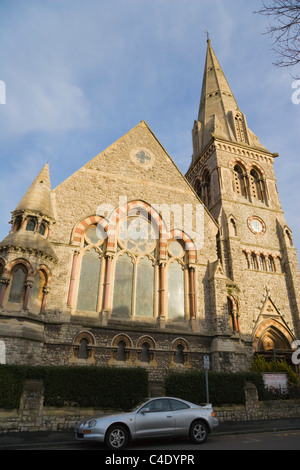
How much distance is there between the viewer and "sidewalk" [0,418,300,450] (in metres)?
7.84

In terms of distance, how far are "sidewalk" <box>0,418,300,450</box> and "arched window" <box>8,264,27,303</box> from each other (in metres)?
5.06

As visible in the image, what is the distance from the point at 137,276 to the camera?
16109 millimetres

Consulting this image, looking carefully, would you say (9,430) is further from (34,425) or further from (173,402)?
(173,402)

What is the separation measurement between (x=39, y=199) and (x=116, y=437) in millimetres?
11299

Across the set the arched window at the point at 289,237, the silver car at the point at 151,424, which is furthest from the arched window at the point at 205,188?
the silver car at the point at 151,424

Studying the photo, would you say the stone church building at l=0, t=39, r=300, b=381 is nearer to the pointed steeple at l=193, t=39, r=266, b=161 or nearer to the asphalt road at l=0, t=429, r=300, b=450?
the asphalt road at l=0, t=429, r=300, b=450

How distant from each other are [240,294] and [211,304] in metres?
5.22

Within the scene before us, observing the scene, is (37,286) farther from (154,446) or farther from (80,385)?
(154,446)

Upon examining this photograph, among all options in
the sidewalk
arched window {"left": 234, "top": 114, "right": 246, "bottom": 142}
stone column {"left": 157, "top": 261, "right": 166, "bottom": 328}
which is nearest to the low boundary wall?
the sidewalk

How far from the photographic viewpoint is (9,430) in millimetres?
9242

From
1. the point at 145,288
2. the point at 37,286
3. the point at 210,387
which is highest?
the point at 145,288

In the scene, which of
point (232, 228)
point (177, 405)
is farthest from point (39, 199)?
point (232, 228)

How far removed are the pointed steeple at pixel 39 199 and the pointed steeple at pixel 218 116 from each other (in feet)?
55.9

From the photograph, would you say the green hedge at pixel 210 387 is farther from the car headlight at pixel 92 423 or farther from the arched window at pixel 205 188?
the arched window at pixel 205 188
